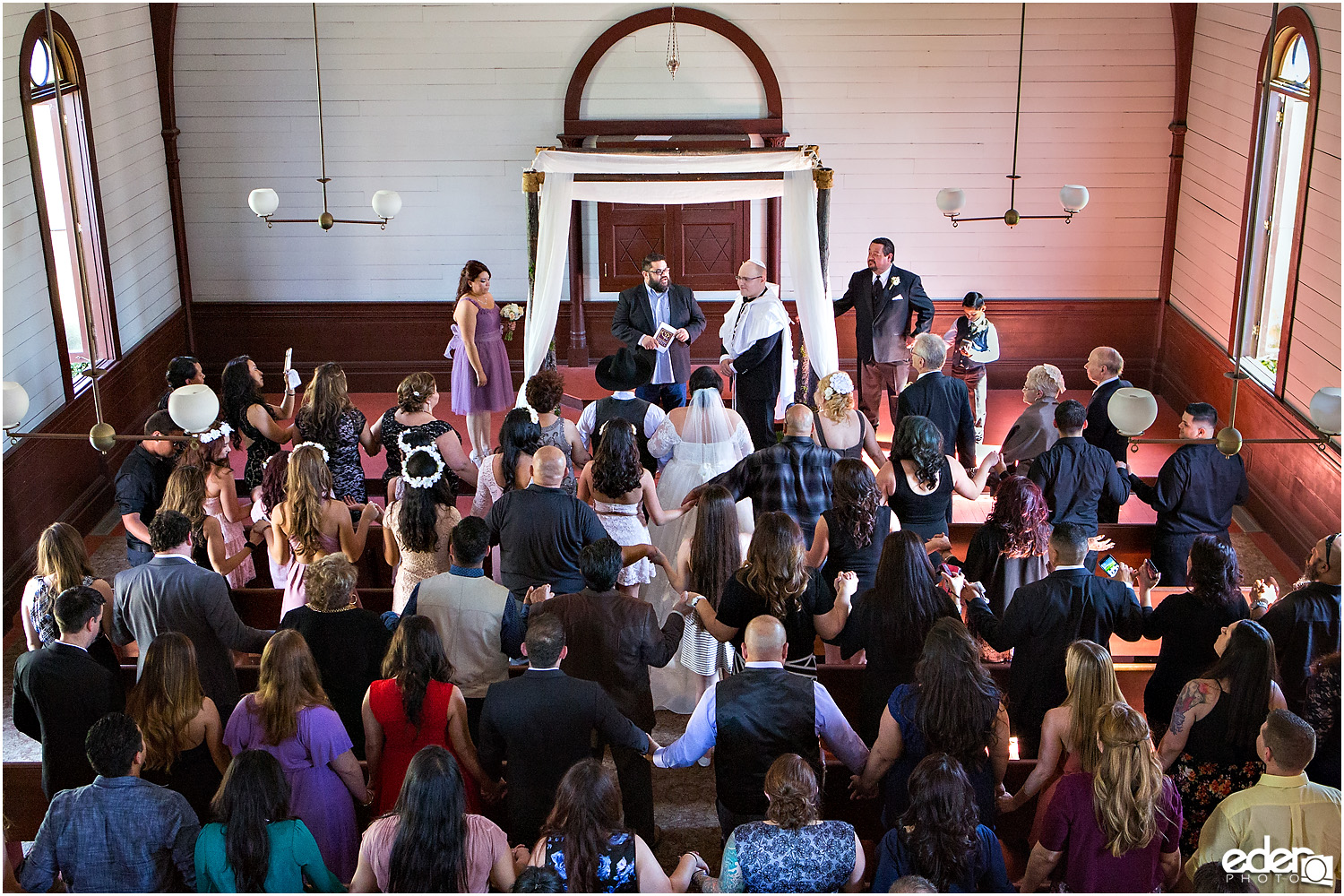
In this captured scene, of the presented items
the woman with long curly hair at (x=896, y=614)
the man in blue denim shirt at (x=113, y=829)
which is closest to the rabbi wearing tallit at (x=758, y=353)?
the woman with long curly hair at (x=896, y=614)

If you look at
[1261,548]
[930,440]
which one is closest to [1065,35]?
[1261,548]

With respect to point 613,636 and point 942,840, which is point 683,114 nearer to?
point 613,636

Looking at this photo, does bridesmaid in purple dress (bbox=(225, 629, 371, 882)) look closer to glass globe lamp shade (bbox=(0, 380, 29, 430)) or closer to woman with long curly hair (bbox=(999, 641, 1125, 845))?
glass globe lamp shade (bbox=(0, 380, 29, 430))

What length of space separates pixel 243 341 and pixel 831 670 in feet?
25.3

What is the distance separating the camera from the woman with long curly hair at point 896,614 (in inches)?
175

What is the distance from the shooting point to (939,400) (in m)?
6.55

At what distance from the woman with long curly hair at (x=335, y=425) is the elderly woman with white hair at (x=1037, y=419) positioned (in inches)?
138

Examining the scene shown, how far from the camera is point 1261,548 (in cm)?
794

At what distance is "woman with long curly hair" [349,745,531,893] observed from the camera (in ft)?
11.3

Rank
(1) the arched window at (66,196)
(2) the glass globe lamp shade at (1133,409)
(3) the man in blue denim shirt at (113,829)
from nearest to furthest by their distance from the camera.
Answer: (3) the man in blue denim shirt at (113,829) < (2) the glass globe lamp shade at (1133,409) < (1) the arched window at (66,196)

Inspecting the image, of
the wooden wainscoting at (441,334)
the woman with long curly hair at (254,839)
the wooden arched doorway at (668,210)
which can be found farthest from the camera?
the wooden wainscoting at (441,334)

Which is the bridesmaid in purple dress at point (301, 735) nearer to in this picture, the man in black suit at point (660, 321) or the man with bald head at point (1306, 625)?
the man with bald head at point (1306, 625)

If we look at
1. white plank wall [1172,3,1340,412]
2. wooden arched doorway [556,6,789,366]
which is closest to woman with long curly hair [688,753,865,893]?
white plank wall [1172,3,1340,412]

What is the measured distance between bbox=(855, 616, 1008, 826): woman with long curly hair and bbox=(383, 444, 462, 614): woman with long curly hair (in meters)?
2.11
